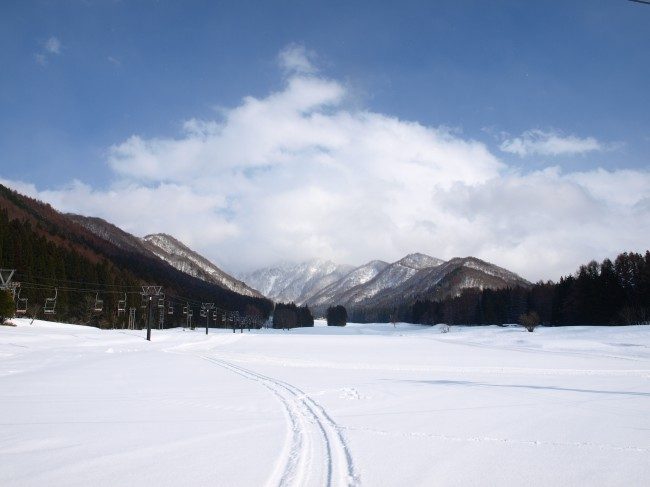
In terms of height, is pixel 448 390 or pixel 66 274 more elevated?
pixel 66 274

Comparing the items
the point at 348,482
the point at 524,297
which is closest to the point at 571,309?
the point at 524,297

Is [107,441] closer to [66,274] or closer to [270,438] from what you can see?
[270,438]

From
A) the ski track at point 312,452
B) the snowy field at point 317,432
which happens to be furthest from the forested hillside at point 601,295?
the ski track at point 312,452

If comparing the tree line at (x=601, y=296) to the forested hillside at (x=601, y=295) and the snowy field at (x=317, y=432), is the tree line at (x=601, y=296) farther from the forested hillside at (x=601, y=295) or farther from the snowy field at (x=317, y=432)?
the snowy field at (x=317, y=432)

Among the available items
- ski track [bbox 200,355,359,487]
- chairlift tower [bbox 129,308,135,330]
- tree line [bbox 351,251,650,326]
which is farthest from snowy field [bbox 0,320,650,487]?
chairlift tower [bbox 129,308,135,330]

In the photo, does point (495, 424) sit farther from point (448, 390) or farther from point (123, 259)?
point (123, 259)

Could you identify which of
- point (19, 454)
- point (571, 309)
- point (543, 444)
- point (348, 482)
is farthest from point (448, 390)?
point (571, 309)

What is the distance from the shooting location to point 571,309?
287 feet

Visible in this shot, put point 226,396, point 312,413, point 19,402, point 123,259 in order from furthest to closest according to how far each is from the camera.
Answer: point 123,259, point 226,396, point 19,402, point 312,413

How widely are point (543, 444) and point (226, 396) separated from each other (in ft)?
29.6

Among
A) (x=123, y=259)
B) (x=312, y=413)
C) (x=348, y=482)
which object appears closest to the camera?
(x=348, y=482)

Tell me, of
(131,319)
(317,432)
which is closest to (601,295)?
(317,432)

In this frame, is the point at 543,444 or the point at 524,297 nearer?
the point at 543,444

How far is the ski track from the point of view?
241 inches
